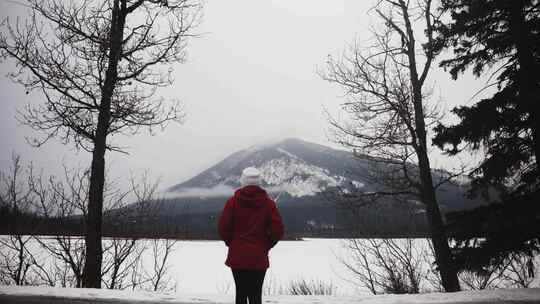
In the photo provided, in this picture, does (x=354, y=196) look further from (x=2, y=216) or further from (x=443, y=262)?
(x=2, y=216)

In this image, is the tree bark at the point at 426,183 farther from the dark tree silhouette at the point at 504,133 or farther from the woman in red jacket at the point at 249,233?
the woman in red jacket at the point at 249,233

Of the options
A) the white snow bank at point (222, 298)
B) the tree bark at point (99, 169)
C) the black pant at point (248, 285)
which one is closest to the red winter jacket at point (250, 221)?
the black pant at point (248, 285)

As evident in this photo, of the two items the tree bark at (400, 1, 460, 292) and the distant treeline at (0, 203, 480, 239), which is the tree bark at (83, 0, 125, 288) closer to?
the distant treeline at (0, 203, 480, 239)

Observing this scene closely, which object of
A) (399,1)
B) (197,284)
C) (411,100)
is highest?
(399,1)

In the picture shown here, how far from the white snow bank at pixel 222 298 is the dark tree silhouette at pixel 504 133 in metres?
1.50

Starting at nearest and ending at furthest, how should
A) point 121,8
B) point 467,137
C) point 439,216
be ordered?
1. point 467,137
2. point 121,8
3. point 439,216

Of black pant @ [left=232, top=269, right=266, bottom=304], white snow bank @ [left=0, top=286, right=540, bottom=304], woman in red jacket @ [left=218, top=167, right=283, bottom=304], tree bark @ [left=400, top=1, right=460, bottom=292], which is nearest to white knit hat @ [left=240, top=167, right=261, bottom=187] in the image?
woman in red jacket @ [left=218, top=167, right=283, bottom=304]

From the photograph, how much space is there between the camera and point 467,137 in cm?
603

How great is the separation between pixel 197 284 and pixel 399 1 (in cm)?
1629

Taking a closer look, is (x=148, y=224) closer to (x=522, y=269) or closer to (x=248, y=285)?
Result: (x=248, y=285)

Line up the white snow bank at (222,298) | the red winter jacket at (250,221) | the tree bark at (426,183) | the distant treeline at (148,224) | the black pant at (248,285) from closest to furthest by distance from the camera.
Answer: the black pant at (248,285), the red winter jacket at (250,221), the white snow bank at (222,298), the tree bark at (426,183), the distant treeline at (148,224)

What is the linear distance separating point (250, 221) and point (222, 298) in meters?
1.65

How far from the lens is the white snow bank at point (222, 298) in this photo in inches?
158

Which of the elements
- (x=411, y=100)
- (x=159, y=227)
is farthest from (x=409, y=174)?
(x=159, y=227)
